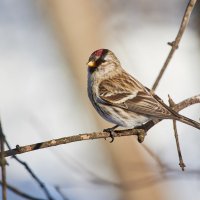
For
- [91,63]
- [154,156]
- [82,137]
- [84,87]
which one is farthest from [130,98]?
[84,87]

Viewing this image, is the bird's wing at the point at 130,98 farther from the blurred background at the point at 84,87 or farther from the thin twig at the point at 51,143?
the thin twig at the point at 51,143

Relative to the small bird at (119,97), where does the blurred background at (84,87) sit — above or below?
above

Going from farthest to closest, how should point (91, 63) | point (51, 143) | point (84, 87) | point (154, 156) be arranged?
point (84, 87)
point (91, 63)
point (154, 156)
point (51, 143)

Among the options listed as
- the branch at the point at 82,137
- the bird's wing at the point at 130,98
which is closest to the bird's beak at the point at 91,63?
the bird's wing at the point at 130,98

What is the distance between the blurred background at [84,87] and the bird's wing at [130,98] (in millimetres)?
377

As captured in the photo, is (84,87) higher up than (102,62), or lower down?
higher up

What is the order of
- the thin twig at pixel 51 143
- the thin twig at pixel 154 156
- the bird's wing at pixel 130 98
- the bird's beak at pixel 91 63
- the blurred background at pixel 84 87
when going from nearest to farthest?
the thin twig at pixel 51 143
the thin twig at pixel 154 156
the bird's wing at pixel 130 98
the bird's beak at pixel 91 63
the blurred background at pixel 84 87

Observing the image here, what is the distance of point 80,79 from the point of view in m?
4.34

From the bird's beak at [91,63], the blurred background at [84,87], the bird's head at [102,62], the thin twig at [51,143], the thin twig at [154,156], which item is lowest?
the thin twig at [51,143]

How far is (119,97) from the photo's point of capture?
2.93 meters

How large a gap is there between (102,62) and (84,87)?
1.21m

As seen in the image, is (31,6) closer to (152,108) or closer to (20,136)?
(20,136)

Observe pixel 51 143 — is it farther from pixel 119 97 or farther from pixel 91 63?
pixel 91 63

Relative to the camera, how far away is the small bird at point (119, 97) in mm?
2775
